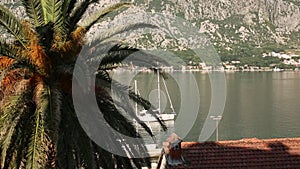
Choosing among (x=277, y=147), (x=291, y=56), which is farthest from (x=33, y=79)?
(x=291, y=56)

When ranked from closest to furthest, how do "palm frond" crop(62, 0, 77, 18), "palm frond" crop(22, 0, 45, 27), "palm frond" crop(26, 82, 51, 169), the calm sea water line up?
1. "palm frond" crop(26, 82, 51, 169)
2. "palm frond" crop(22, 0, 45, 27)
3. "palm frond" crop(62, 0, 77, 18)
4. the calm sea water

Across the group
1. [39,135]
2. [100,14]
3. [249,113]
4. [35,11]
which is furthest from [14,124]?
[249,113]

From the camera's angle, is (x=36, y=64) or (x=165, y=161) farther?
(x=165, y=161)

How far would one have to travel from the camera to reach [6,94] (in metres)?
6.76

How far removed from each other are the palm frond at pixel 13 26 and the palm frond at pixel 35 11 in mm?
233

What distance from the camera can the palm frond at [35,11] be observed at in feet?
22.2

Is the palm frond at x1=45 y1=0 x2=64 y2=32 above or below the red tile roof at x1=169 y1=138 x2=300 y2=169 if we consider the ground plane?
above

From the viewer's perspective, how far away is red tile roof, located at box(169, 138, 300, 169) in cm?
1105

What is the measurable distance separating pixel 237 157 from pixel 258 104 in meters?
59.6

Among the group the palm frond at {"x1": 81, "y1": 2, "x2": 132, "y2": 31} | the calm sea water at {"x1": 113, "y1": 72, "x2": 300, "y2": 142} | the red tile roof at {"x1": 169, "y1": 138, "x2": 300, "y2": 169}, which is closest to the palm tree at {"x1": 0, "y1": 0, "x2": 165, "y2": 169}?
the palm frond at {"x1": 81, "y1": 2, "x2": 132, "y2": 31}

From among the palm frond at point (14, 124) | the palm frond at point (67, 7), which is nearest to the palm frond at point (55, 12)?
the palm frond at point (67, 7)

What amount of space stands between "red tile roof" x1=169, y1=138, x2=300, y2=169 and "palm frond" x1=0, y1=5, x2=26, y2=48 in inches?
229

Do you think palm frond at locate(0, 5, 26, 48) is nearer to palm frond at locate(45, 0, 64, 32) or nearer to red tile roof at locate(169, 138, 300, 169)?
palm frond at locate(45, 0, 64, 32)

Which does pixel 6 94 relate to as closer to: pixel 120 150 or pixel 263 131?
pixel 120 150
